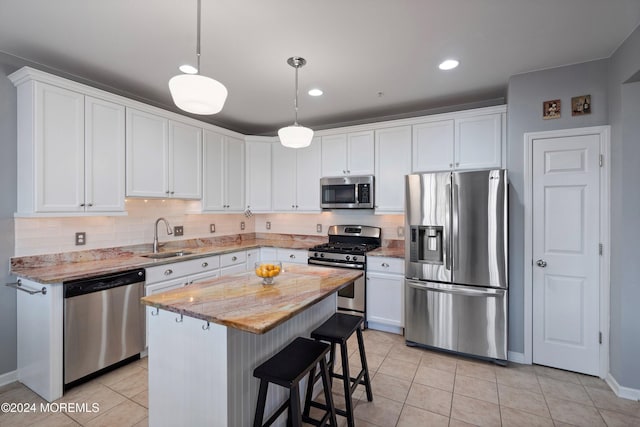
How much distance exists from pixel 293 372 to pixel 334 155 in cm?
300

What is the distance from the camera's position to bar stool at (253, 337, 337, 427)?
1.51 m

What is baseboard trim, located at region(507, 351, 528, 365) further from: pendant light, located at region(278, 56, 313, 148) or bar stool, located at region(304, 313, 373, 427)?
pendant light, located at region(278, 56, 313, 148)

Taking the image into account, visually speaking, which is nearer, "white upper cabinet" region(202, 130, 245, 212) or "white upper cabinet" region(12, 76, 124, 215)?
"white upper cabinet" region(12, 76, 124, 215)

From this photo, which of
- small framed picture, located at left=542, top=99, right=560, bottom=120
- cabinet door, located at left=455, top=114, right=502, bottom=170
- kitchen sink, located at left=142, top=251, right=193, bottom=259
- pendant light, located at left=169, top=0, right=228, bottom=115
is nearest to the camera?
pendant light, located at left=169, top=0, right=228, bottom=115

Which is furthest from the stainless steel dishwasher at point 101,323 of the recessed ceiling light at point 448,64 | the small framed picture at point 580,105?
the small framed picture at point 580,105

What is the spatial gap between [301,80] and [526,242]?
8.57 feet

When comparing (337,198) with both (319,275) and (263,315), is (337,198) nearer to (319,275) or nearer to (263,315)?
(319,275)

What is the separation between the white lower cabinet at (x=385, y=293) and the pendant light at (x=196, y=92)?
8.61ft

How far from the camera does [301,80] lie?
9.82 feet

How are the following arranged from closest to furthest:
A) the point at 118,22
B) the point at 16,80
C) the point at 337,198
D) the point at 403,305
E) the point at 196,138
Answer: the point at 118,22 → the point at 16,80 → the point at 403,305 → the point at 196,138 → the point at 337,198

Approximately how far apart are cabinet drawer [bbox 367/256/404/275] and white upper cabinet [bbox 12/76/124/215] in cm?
269

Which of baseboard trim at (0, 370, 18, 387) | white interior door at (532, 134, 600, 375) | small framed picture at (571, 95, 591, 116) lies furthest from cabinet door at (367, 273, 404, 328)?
baseboard trim at (0, 370, 18, 387)

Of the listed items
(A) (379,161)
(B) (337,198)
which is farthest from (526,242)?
(B) (337,198)

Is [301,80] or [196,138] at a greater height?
[301,80]
